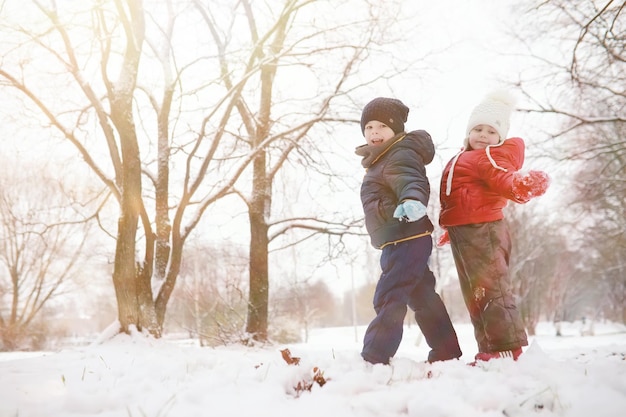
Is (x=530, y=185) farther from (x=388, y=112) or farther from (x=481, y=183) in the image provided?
(x=388, y=112)

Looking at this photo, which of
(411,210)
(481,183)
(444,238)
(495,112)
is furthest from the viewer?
(444,238)

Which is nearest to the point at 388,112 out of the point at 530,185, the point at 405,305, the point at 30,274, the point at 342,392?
the point at 530,185

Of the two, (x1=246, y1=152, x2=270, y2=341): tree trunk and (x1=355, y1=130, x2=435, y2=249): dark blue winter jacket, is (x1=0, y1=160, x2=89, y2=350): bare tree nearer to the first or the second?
(x1=246, y1=152, x2=270, y2=341): tree trunk

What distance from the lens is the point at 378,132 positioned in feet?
8.21

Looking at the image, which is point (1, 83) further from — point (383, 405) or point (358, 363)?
point (383, 405)

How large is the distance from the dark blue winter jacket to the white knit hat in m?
0.46

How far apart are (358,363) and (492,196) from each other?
1.34 metres

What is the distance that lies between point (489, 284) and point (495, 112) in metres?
1.17

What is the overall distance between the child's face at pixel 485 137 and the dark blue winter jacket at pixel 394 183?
41 centimetres

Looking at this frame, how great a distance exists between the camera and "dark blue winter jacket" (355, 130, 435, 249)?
2.19 metres

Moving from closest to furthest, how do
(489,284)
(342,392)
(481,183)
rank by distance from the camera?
(342,392) < (489,284) < (481,183)

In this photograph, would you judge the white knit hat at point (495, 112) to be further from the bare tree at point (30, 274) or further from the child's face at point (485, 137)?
the bare tree at point (30, 274)

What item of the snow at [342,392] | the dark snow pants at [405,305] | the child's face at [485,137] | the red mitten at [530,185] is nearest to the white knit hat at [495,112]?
the child's face at [485,137]

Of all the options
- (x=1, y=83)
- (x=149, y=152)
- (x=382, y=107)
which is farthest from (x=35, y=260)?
(x=382, y=107)
